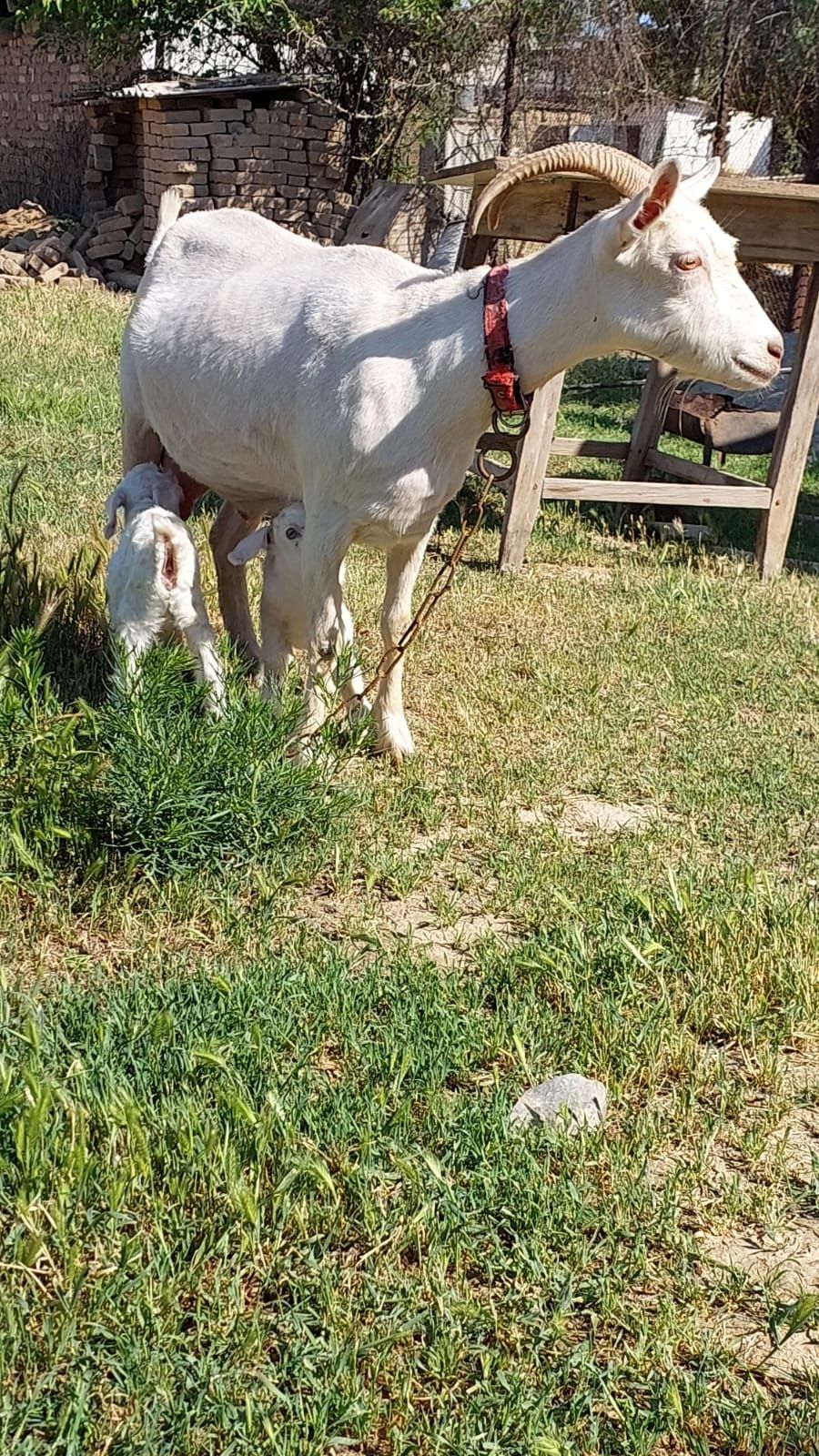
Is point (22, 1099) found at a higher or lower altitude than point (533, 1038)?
higher

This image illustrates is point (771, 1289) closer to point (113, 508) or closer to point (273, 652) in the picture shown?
point (273, 652)

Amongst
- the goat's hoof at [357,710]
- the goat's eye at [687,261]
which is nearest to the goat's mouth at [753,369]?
the goat's eye at [687,261]

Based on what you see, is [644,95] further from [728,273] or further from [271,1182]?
[271,1182]

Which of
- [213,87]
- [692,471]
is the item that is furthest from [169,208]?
[213,87]

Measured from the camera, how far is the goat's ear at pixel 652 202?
3.36 m

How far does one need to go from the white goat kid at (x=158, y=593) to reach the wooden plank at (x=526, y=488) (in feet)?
9.99

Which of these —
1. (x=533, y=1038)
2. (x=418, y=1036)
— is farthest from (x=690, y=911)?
(x=418, y=1036)

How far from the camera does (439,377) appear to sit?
3756mm

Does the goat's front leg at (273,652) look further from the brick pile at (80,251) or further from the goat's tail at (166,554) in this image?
the brick pile at (80,251)

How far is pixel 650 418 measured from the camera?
8523 millimetres

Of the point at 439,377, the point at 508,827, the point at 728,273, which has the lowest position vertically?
the point at 508,827

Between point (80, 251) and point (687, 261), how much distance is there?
1470 centimetres

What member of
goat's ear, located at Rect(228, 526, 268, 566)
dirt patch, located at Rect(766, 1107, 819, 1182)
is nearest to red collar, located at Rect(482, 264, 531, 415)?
goat's ear, located at Rect(228, 526, 268, 566)

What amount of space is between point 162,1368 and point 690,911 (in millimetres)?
1914
